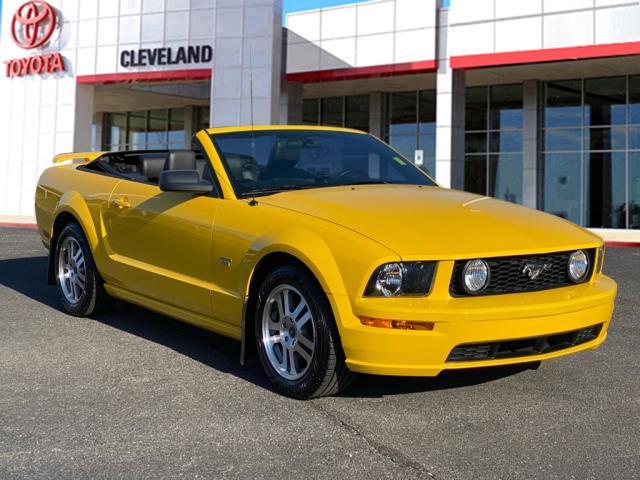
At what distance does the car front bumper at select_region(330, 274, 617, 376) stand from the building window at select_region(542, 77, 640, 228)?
815 inches

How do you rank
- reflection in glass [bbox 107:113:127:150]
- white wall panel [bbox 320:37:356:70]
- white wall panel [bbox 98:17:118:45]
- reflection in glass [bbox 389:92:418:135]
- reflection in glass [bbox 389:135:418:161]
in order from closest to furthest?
white wall panel [bbox 320:37:356:70] < white wall panel [bbox 98:17:118:45] < reflection in glass [bbox 389:135:418:161] < reflection in glass [bbox 389:92:418:135] < reflection in glass [bbox 107:113:127:150]

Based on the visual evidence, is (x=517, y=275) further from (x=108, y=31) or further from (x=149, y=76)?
(x=108, y=31)

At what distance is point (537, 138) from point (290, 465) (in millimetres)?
22255

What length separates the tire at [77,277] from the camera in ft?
18.7

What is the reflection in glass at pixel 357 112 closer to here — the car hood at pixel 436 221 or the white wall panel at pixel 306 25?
the white wall panel at pixel 306 25

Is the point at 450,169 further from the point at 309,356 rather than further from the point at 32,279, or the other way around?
the point at 309,356

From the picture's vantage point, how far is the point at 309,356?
373 cm

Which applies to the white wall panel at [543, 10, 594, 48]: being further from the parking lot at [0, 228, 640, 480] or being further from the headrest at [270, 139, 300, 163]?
the headrest at [270, 139, 300, 163]

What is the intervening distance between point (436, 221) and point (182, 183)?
1638 mm

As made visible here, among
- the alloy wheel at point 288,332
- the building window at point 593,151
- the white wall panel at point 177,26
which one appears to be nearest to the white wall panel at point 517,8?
the building window at point 593,151

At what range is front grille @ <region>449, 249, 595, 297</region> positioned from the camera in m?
3.47

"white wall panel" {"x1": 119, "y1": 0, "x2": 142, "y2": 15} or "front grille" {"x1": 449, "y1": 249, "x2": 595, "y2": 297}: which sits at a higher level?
"white wall panel" {"x1": 119, "y1": 0, "x2": 142, "y2": 15}

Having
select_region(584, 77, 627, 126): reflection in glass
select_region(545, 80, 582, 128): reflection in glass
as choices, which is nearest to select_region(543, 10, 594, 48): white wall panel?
select_region(584, 77, 627, 126): reflection in glass

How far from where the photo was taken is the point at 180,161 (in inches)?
205
